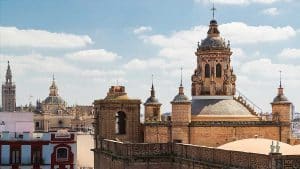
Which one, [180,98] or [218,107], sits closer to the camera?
[180,98]

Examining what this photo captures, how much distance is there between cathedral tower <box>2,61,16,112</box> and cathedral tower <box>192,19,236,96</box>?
85.6 metres

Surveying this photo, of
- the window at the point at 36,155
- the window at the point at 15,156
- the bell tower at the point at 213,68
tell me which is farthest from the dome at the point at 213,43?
the window at the point at 15,156

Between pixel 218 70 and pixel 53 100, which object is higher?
pixel 218 70

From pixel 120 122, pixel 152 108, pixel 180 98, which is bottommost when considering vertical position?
pixel 120 122

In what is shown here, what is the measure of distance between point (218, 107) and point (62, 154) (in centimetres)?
1040

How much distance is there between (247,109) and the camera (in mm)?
32875

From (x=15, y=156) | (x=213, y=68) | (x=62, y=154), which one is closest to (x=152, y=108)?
(x=213, y=68)

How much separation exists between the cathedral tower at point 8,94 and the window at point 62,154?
263 ft

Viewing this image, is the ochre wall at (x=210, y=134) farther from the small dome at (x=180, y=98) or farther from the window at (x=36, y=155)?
the window at (x=36, y=155)

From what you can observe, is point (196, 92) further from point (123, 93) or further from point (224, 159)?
point (224, 159)

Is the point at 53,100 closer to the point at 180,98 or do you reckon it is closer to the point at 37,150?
the point at 37,150

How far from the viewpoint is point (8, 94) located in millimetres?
115625

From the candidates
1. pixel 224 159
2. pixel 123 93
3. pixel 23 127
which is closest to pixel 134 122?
pixel 123 93

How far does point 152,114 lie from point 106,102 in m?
6.69
